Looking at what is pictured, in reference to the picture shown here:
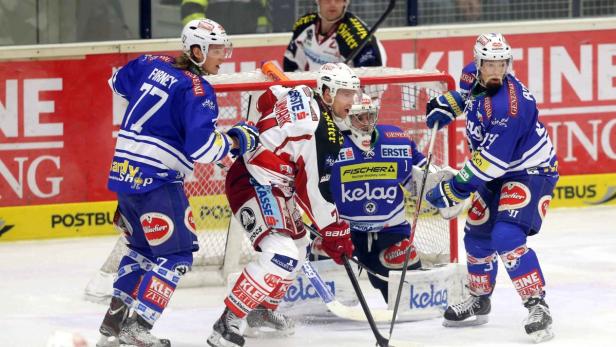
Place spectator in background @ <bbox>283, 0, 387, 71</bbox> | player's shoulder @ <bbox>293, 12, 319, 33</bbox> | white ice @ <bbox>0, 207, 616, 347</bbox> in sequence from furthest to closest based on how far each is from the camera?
player's shoulder @ <bbox>293, 12, 319, 33</bbox> → spectator in background @ <bbox>283, 0, 387, 71</bbox> → white ice @ <bbox>0, 207, 616, 347</bbox>

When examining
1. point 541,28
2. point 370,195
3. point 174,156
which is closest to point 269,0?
point 541,28

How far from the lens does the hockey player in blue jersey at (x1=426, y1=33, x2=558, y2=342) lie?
5961mm

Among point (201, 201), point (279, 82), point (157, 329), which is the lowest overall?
point (157, 329)

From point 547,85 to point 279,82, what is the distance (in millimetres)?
2678

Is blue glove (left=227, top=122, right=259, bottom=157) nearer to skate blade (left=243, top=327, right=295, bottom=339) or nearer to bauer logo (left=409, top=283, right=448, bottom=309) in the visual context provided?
skate blade (left=243, top=327, right=295, bottom=339)

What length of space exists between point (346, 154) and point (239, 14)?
233 centimetres

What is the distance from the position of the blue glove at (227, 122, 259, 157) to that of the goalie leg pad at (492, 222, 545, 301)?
106cm

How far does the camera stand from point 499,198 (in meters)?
6.17

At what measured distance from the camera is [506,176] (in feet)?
20.1

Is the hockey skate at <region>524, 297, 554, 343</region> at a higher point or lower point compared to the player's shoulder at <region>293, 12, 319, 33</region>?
lower

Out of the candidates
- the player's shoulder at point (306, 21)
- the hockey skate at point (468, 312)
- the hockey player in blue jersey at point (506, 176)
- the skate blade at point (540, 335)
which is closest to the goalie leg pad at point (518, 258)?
the hockey player in blue jersey at point (506, 176)

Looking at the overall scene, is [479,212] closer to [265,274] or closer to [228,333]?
[265,274]

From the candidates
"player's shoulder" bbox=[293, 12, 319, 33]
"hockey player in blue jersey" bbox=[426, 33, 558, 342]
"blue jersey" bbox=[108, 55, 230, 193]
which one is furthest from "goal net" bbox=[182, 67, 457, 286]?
"blue jersey" bbox=[108, 55, 230, 193]

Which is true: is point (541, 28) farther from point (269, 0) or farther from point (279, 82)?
point (279, 82)
